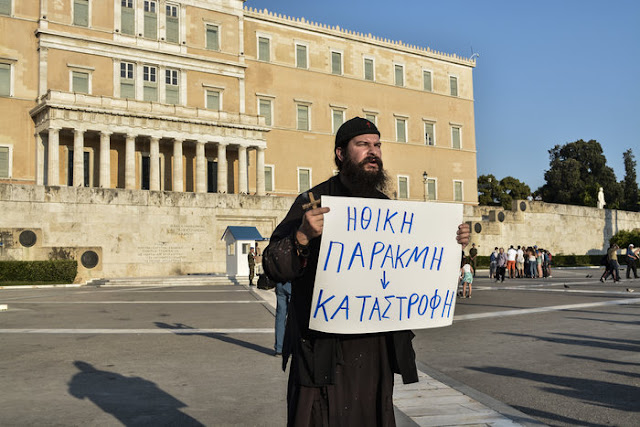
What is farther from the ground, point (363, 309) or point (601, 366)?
point (363, 309)

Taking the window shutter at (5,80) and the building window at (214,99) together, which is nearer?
the window shutter at (5,80)

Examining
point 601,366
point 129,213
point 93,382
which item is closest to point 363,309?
point 93,382

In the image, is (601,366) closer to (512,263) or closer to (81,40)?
(512,263)

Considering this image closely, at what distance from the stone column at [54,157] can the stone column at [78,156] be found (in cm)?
100

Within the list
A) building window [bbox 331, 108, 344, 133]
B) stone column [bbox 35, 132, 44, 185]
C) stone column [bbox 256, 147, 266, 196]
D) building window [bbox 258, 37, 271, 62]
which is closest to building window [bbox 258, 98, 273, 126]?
building window [bbox 258, 37, 271, 62]

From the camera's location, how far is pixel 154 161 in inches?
1591

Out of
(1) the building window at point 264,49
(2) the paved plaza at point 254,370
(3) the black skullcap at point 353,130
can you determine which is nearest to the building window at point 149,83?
(1) the building window at point 264,49

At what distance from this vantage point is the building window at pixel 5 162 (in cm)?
3888

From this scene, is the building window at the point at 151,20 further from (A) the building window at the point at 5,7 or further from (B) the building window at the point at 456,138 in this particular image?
(B) the building window at the point at 456,138

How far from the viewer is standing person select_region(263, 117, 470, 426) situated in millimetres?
2955

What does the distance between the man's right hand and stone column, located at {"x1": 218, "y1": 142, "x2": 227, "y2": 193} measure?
39559 mm

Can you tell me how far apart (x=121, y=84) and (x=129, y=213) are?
13.2 meters

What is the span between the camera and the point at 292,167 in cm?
4916

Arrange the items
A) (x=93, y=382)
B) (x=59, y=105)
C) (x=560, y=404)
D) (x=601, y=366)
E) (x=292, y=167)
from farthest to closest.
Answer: (x=292, y=167) < (x=59, y=105) < (x=601, y=366) < (x=93, y=382) < (x=560, y=404)
